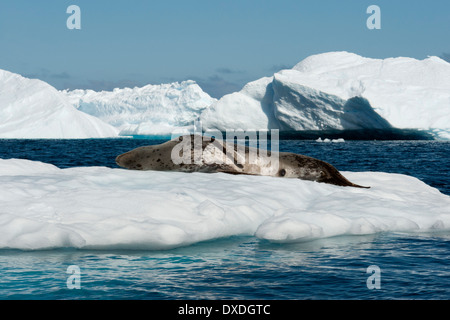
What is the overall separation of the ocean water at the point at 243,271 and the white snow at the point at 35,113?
3701 cm

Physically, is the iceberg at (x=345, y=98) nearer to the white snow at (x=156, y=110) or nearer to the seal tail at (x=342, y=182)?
the white snow at (x=156, y=110)

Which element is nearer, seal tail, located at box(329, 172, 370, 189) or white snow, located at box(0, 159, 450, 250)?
white snow, located at box(0, 159, 450, 250)

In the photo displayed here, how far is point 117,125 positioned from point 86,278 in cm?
6383

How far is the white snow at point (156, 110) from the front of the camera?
57.7 m

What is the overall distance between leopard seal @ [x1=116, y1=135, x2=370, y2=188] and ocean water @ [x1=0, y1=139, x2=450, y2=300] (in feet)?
9.92

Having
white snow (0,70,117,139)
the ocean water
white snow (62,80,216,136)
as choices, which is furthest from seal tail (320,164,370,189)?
white snow (62,80,216,136)

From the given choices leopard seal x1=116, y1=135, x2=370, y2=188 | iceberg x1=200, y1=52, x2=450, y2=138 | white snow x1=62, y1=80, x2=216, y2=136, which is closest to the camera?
leopard seal x1=116, y1=135, x2=370, y2=188

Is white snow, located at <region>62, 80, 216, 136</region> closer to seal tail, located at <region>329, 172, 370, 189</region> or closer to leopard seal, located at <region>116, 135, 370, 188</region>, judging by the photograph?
leopard seal, located at <region>116, 135, 370, 188</region>

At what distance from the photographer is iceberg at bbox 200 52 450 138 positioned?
3544cm

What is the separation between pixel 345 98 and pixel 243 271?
3239 cm

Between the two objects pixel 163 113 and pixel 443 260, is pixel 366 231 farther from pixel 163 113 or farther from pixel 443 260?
pixel 163 113

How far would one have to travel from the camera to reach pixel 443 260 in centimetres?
468

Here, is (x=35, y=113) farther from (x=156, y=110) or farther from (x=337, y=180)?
(x=337, y=180)
